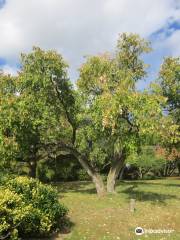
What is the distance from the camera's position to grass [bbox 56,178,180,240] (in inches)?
677

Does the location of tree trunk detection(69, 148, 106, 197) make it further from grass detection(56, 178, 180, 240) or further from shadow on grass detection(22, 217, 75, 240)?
shadow on grass detection(22, 217, 75, 240)

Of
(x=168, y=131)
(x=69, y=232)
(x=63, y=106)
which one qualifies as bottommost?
(x=69, y=232)

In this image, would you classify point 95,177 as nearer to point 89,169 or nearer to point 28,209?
point 89,169

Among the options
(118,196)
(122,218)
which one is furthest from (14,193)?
(118,196)

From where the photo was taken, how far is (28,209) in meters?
15.2

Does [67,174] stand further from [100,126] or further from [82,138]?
[100,126]

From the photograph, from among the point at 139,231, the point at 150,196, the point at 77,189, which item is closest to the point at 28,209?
the point at 139,231

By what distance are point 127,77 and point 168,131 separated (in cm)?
392

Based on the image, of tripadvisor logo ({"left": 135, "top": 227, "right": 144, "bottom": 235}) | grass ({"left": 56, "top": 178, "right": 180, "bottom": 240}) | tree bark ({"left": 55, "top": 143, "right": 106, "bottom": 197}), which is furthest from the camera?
tree bark ({"left": 55, "top": 143, "right": 106, "bottom": 197})

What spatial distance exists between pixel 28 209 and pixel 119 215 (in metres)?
6.40

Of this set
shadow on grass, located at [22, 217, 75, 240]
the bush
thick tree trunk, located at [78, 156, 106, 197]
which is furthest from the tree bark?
the bush

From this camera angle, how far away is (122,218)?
64.8ft

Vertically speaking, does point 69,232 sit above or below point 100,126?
below

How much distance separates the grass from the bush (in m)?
0.96
